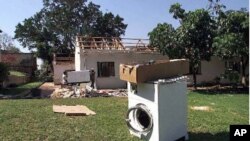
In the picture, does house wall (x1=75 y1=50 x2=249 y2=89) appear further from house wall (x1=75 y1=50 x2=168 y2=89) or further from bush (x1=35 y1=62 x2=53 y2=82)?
bush (x1=35 y1=62 x2=53 y2=82)

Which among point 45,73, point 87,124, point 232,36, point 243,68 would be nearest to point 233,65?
point 243,68

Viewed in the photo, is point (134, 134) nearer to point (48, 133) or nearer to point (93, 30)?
point (48, 133)

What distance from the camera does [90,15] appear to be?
4184 centimetres

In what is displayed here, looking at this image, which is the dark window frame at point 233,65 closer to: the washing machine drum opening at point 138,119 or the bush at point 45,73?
the bush at point 45,73

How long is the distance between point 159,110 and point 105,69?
17.2 metres

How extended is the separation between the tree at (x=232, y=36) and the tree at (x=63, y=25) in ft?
74.4

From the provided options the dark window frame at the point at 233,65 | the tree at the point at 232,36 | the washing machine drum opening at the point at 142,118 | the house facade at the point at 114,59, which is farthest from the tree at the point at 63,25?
the washing machine drum opening at the point at 142,118

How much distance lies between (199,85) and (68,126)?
667 inches

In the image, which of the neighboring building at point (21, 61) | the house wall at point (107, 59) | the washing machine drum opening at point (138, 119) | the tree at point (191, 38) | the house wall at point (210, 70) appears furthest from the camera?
the neighboring building at point (21, 61)

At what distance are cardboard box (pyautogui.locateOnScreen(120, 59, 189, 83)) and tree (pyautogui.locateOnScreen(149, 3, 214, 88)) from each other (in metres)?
12.0

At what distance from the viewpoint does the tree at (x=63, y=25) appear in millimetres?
40281

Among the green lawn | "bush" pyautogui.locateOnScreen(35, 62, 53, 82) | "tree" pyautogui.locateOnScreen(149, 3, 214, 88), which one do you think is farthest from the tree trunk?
"bush" pyautogui.locateOnScreen(35, 62, 53, 82)

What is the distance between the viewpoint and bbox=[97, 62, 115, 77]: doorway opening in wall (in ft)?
78.8

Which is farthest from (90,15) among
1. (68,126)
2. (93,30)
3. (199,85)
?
(68,126)
